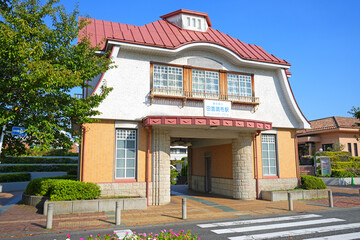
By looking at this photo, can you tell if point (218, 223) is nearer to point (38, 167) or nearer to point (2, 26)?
point (2, 26)

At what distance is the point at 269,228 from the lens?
9.13 meters

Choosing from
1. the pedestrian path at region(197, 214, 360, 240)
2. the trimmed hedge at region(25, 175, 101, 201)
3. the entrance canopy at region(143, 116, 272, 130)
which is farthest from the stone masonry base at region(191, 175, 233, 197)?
the trimmed hedge at region(25, 175, 101, 201)

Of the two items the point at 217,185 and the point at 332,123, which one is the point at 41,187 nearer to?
the point at 217,185

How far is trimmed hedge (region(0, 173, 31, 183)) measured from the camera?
19731mm

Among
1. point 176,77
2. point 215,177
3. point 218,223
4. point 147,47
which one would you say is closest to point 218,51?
point 176,77

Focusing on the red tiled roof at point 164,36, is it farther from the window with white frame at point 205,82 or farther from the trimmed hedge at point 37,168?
the trimmed hedge at point 37,168

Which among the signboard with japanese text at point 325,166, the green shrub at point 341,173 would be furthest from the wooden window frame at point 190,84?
the green shrub at point 341,173

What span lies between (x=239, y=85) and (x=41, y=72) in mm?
11214

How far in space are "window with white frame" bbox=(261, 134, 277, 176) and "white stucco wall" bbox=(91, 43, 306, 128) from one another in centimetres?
101

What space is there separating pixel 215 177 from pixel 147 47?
960 cm

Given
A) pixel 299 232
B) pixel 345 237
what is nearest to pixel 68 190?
pixel 299 232

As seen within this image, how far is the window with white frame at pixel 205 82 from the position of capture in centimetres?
1536

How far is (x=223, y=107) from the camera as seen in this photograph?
15.2 m

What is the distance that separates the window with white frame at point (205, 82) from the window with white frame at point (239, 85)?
0.89m
